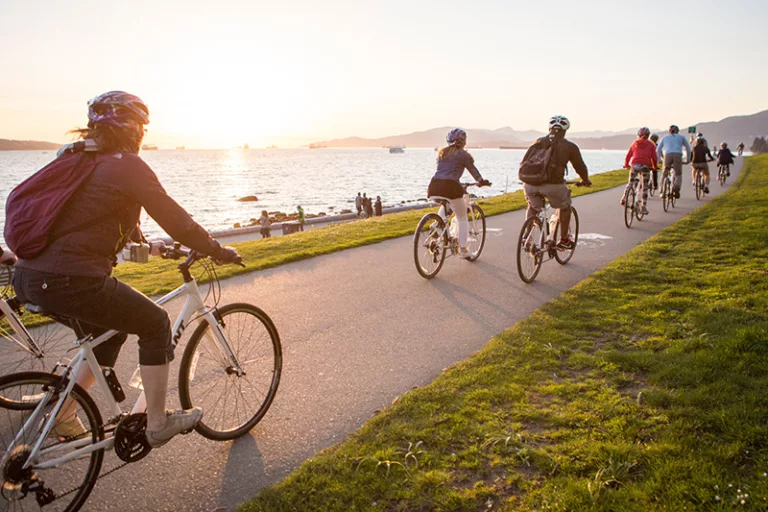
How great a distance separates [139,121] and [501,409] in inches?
122

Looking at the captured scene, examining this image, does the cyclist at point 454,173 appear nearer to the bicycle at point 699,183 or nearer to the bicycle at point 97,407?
the bicycle at point 97,407

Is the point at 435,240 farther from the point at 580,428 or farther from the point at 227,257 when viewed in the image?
the point at 227,257

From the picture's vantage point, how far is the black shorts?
8180 millimetres

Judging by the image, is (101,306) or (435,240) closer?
(101,306)

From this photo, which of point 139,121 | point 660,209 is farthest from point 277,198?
point 139,121

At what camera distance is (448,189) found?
8.19m

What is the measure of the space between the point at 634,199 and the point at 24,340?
1308 cm

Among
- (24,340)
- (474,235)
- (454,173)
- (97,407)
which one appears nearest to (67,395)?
(97,407)

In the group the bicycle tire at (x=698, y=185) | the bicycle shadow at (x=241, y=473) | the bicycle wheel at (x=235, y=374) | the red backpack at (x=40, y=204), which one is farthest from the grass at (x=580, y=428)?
the bicycle tire at (x=698, y=185)

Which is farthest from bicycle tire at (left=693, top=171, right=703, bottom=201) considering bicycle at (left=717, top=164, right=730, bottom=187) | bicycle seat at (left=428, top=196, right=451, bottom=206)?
bicycle seat at (left=428, top=196, right=451, bottom=206)

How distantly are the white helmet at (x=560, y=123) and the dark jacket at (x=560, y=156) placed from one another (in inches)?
6.1

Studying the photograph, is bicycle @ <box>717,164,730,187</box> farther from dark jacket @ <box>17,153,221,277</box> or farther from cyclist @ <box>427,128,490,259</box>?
dark jacket @ <box>17,153,221,277</box>

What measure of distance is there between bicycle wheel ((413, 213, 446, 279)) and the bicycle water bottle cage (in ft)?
17.2

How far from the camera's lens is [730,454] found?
3072 millimetres
